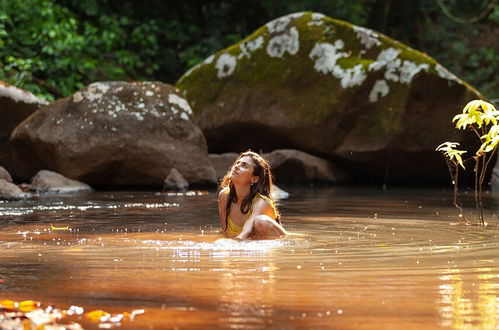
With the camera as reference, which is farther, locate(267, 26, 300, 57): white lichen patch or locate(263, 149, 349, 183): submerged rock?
locate(267, 26, 300, 57): white lichen patch

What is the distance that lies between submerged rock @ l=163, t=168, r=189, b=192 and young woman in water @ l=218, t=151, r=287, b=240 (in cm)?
590

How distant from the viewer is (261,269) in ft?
18.2

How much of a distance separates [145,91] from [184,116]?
807 millimetres

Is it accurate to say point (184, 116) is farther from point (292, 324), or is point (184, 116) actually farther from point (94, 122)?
point (292, 324)

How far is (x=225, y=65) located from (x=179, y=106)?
2.59 meters

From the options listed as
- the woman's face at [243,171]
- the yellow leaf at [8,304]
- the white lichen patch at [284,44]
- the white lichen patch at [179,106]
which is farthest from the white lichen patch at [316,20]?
the yellow leaf at [8,304]

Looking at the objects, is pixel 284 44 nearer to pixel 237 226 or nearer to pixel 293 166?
pixel 293 166

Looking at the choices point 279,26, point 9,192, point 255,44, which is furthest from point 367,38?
point 9,192

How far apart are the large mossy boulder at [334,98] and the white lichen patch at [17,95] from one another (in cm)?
294

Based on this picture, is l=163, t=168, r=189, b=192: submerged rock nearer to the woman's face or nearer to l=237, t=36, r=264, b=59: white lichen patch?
l=237, t=36, r=264, b=59: white lichen patch

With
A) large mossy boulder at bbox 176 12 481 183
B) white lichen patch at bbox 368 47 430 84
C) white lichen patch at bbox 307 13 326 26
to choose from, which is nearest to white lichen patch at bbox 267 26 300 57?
large mossy boulder at bbox 176 12 481 183

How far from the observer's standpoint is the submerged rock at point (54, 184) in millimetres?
13889

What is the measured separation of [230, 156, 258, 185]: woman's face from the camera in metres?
8.15

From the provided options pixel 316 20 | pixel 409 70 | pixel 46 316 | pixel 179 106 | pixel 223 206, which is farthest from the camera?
pixel 316 20
